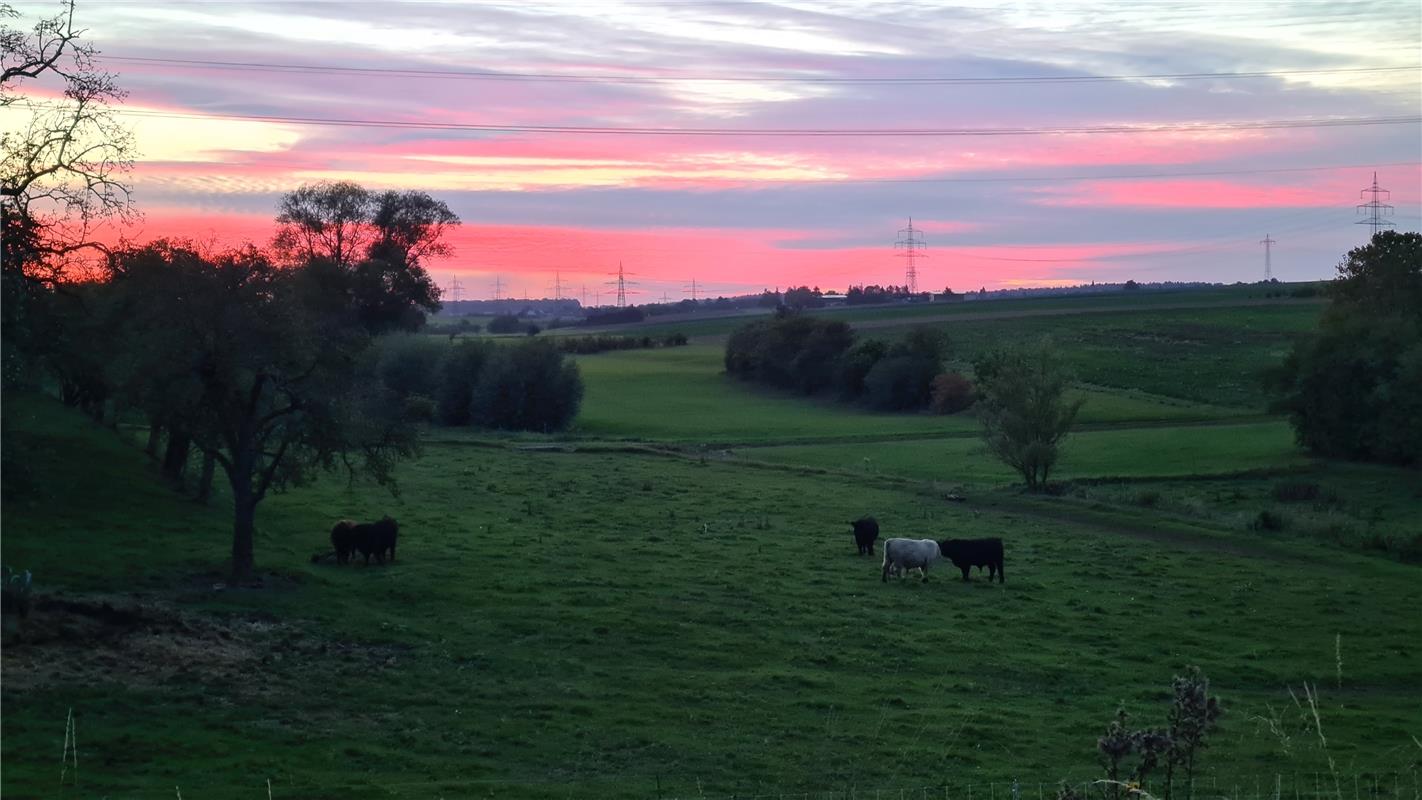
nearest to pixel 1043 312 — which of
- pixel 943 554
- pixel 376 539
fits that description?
pixel 943 554

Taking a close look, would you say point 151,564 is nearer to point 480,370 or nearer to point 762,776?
point 762,776

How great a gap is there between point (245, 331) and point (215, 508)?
402 inches

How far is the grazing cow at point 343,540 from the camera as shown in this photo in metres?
31.7

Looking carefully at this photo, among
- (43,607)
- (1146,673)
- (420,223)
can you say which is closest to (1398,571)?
(1146,673)

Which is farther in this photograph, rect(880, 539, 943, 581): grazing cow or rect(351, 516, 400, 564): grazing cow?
rect(880, 539, 943, 581): grazing cow

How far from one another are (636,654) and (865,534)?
13730mm

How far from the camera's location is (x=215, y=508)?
36.2m

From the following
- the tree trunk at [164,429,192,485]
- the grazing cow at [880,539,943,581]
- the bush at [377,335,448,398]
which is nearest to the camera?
the grazing cow at [880,539,943,581]

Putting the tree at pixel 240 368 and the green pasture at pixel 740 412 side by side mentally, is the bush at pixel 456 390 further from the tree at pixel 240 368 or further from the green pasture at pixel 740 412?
the tree at pixel 240 368

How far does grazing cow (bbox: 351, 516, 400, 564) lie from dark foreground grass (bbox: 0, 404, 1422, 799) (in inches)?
54.0

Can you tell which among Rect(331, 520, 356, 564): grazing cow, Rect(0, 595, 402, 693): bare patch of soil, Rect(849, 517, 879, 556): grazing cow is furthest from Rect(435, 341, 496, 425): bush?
Rect(0, 595, 402, 693): bare patch of soil

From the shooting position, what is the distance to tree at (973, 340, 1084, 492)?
53.2 metres

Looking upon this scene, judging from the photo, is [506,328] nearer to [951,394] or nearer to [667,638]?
[951,394]

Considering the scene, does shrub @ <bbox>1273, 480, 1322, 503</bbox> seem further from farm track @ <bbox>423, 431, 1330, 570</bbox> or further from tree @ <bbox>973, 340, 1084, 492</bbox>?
farm track @ <bbox>423, 431, 1330, 570</bbox>
